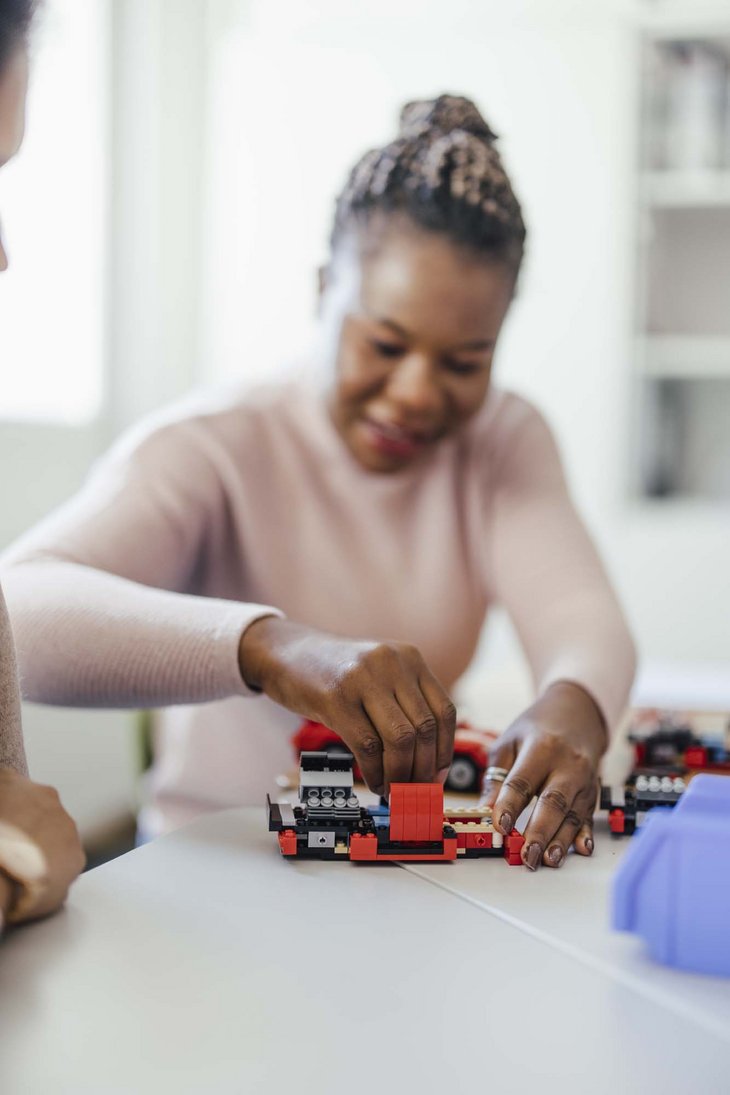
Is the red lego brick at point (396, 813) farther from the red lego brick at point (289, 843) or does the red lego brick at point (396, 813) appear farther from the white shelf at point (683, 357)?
the white shelf at point (683, 357)

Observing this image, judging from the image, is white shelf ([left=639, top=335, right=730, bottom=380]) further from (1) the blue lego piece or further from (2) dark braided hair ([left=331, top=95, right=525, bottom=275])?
(1) the blue lego piece

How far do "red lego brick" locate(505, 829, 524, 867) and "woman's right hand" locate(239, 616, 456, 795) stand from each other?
0.06m

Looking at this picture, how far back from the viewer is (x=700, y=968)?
59 cm

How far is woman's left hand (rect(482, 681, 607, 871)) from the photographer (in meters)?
0.77

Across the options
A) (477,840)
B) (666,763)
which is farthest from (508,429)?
(477,840)

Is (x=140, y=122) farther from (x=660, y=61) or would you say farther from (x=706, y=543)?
(x=706, y=543)

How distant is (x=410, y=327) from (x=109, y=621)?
0.40m

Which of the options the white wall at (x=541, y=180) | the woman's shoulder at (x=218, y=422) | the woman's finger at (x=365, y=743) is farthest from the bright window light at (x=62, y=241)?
the woman's finger at (x=365, y=743)

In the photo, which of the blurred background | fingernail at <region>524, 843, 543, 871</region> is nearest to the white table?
fingernail at <region>524, 843, 543, 871</region>

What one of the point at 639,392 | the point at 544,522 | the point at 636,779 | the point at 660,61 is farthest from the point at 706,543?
the point at 636,779

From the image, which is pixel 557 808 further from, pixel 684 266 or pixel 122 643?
pixel 684 266

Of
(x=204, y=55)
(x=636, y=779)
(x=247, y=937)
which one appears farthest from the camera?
(x=204, y=55)

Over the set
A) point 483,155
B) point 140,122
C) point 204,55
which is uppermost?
point 204,55

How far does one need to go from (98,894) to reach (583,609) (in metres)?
0.64
